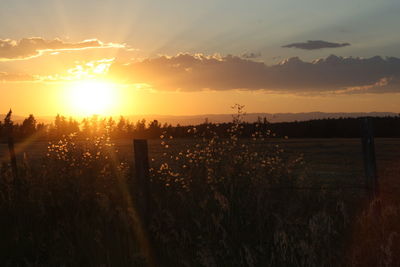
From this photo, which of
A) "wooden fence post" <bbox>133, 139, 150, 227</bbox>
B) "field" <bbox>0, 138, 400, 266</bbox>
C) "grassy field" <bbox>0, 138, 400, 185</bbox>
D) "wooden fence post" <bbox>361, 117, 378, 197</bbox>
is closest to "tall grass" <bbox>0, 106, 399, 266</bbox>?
"field" <bbox>0, 138, 400, 266</bbox>

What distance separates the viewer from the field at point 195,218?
515 centimetres

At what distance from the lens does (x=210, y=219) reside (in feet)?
21.1

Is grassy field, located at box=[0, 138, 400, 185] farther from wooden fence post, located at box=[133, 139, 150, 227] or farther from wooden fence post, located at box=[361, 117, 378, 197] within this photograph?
wooden fence post, located at box=[133, 139, 150, 227]

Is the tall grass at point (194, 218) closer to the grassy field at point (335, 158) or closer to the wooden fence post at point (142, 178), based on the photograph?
the wooden fence post at point (142, 178)

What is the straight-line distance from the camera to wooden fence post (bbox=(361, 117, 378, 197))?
24.8 feet

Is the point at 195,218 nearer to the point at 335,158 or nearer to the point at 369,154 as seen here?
the point at 369,154

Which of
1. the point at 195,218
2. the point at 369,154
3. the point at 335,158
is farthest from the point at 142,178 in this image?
the point at 335,158

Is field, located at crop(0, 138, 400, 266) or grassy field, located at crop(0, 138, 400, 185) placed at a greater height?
field, located at crop(0, 138, 400, 266)

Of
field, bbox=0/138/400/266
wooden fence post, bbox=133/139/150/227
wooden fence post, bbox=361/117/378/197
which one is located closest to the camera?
field, bbox=0/138/400/266

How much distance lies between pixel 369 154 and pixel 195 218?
103 inches

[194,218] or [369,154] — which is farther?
[369,154]

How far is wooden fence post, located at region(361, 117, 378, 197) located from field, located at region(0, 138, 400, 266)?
230 millimetres

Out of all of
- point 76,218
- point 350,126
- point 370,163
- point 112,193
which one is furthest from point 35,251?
point 350,126

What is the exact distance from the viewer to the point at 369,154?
763 centimetres
